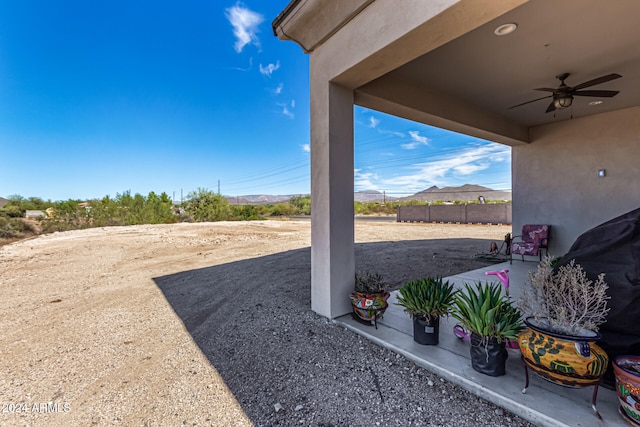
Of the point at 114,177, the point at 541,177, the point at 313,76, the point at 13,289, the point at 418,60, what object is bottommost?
the point at 13,289

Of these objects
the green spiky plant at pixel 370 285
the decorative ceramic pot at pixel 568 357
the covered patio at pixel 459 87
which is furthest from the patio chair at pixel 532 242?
the decorative ceramic pot at pixel 568 357

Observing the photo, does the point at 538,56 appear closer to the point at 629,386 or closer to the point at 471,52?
the point at 471,52

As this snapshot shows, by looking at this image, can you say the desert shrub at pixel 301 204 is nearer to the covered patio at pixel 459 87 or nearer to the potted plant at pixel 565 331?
the covered patio at pixel 459 87

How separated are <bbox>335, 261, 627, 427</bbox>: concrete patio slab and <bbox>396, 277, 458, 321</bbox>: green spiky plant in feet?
0.86

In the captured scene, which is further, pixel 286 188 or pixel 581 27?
pixel 286 188

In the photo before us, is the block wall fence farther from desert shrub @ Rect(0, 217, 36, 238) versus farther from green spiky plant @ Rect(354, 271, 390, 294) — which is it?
desert shrub @ Rect(0, 217, 36, 238)

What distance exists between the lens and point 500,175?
104 feet

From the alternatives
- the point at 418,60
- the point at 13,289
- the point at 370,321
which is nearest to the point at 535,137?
the point at 418,60

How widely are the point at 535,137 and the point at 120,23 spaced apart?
1185 centimetres

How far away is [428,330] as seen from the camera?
200 centimetres

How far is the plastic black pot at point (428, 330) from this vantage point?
6.55 ft

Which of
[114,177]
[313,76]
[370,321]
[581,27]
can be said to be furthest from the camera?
[114,177]

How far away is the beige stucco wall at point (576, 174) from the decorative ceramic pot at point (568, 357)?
4.69 m

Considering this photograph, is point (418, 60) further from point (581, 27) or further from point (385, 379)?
point (385, 379)
